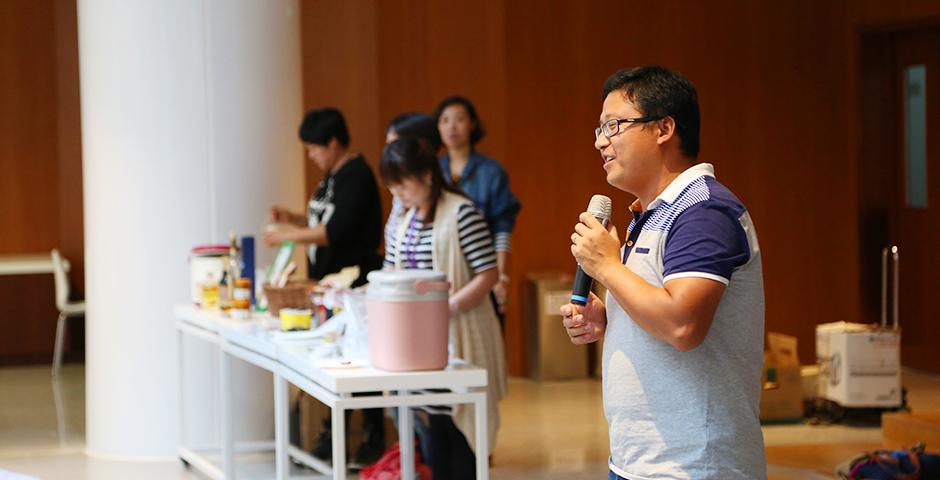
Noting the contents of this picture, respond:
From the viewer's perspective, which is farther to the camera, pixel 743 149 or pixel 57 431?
pixel 743 149

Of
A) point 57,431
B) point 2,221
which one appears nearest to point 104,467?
point 57,431

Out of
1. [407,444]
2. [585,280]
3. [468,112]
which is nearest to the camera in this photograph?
[585,280]

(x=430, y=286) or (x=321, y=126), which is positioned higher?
(x=321, y=126)

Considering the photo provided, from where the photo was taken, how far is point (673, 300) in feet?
7.27

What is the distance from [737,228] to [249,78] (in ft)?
14.4

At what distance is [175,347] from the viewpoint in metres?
6.29

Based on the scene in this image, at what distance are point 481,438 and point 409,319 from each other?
1.34ft

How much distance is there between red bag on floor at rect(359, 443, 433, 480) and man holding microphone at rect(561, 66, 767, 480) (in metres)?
2.76

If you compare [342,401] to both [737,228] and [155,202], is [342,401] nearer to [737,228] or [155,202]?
[737,228]

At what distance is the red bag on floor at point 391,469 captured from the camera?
512 centimetres

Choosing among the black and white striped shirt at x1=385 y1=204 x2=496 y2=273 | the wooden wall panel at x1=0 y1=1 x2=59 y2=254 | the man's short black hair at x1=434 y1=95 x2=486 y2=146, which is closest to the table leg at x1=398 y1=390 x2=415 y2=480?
the black and white striped shirt at x1=385 y1=204 x2=496 y2=273

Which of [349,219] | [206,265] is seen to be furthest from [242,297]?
[349,219]

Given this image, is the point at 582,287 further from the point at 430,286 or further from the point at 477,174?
the point at 477,174

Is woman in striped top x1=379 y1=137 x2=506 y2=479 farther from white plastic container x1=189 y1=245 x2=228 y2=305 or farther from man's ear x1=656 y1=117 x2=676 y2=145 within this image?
man's ear x1=656 y1=117 x2=676 y2=145
